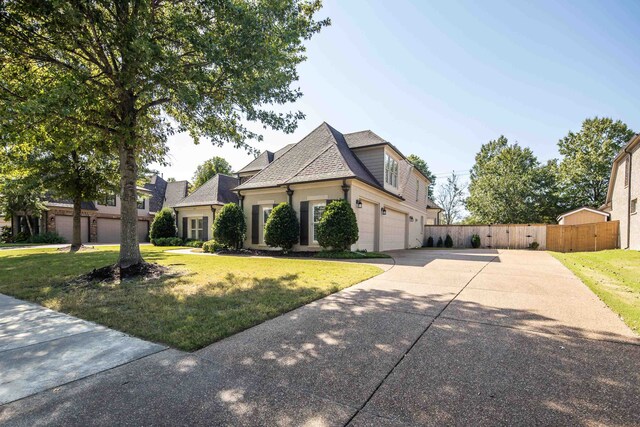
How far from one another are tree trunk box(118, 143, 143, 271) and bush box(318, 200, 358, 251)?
6400mm

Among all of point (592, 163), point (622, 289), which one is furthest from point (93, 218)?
point (592, 163)

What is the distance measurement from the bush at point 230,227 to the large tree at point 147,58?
6.26m

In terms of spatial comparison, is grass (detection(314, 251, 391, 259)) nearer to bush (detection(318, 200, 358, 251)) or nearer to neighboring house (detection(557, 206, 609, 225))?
bush (detection(318, 200, 358, 251))

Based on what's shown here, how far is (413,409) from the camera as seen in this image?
2.04 meters

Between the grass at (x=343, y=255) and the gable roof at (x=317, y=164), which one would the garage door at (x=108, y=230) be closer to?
the gable roof at (x=317, y=164)

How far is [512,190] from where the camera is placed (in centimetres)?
2909

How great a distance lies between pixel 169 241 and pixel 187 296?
16.3 metres

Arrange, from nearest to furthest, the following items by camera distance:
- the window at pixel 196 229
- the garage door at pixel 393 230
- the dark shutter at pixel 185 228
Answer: the garage door at pixel 393 230, the window at pixel 196 229, the dark shutter at pixel 185 228

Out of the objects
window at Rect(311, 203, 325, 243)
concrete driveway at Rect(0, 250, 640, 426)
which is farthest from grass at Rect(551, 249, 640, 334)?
window at Rect(311, 203, 325, 243)

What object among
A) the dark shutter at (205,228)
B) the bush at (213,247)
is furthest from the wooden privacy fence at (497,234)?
the dark shutter at (205,228)

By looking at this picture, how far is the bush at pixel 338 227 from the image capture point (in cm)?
1161

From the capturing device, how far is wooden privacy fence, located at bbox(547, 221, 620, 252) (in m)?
16.6

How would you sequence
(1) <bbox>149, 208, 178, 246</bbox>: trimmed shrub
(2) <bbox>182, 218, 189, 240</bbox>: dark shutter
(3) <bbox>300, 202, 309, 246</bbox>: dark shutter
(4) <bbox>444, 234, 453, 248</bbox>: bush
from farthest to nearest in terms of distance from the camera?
(4) <bbox>444, 234, 453, 248</bbox>: bush → (2) <bbox>182, 218, 189, 240</bbox>: dark shutter → (1) <bbox>149, 208, 178, 246</bbox>: trimmed shrub → (3) <bbox>300, 202, 309, 246</bbox>: dark shutter

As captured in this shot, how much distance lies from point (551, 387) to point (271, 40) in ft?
25.3
